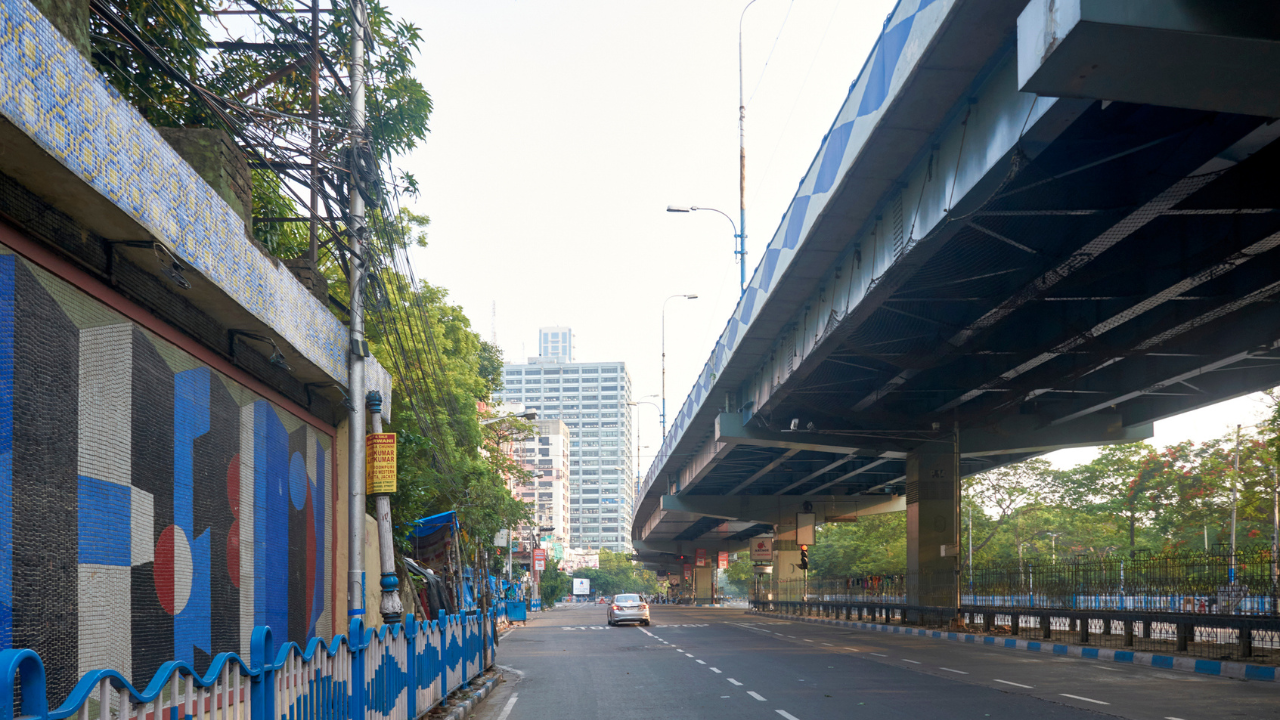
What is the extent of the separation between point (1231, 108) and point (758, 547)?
7687 cm

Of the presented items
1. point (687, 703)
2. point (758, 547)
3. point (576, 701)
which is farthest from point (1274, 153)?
point (758, 547)

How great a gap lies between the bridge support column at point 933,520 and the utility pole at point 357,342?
1103 inches

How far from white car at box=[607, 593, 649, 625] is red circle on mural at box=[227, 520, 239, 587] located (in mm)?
36475

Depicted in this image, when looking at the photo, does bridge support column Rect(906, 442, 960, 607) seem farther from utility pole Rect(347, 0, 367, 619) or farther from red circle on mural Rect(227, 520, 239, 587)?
red circle on mural Rect(227, 520, 239, 587)

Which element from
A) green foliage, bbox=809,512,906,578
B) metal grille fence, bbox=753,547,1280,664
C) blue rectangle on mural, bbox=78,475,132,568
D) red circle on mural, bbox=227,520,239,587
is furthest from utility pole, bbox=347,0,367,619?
green foliage, bbox=809,512,906,578

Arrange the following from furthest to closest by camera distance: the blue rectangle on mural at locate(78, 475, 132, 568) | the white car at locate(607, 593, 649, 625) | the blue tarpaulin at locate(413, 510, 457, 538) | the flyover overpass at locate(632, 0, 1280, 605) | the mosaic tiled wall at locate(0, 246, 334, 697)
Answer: the white car at locate(607, 593, 649, 625) < the blue tarpaulin at locate(413, 510, 457, 538) < the flyover overpass at locate(632, 0, 1280, 605) < the blue rectangle on mural at locate(78, 475, 132, 568) < the mosaic tiled wall at locate(0, 246, 334, 697)

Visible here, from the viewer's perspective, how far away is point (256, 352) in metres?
12.7

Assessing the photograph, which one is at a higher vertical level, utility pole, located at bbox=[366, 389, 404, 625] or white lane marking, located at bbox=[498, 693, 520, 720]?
utility pole, located at bbox=[366, 389, 404, 625]

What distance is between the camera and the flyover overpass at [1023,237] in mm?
9797

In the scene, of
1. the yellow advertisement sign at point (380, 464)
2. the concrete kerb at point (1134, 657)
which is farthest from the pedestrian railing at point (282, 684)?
the concrete kerb at point (1134, 657)

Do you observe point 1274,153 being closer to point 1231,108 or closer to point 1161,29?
point 1231,108

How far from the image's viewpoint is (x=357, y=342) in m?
14.5

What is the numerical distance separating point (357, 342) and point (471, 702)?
5096mm

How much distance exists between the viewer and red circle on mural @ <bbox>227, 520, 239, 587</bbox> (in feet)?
36.6
